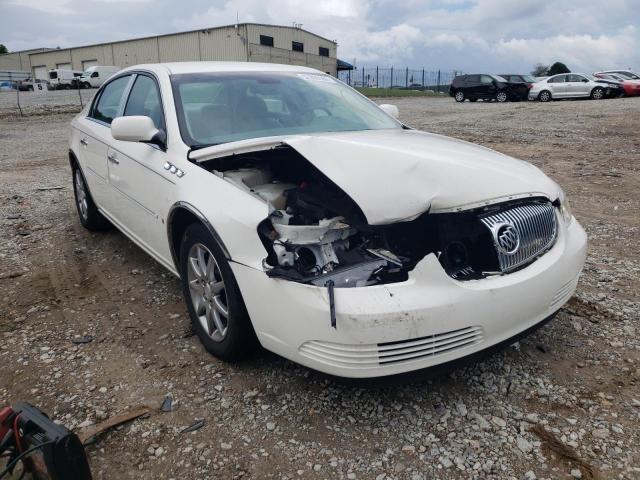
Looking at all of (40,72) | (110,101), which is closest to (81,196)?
(110,101)

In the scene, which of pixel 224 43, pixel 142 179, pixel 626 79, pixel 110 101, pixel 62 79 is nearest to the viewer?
pixel 142 179

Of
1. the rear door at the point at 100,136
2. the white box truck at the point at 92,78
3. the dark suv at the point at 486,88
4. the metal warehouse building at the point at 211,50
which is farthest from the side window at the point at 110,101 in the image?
the white box truck at the point at 92,78

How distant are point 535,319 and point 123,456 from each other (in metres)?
1.99

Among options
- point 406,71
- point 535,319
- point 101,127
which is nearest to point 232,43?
point 406,71

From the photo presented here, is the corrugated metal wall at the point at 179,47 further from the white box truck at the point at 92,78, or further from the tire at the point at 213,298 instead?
the tire at the point at 213,298

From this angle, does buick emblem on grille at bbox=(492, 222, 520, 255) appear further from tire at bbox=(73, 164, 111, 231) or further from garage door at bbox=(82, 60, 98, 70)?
garage door at bbox=(82, 60, 98, 70)

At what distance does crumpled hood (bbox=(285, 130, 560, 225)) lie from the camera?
2.32 metres

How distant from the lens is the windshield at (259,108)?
3281mm

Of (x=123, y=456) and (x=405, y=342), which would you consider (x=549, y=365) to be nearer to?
(x=405, y=342)

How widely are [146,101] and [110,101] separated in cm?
104

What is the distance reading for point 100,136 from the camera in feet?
14.3

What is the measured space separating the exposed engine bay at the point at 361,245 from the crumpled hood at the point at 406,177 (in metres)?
0.06

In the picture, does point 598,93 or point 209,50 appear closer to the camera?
point 598,93

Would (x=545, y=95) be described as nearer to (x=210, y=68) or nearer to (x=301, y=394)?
(x=210, y=68)
